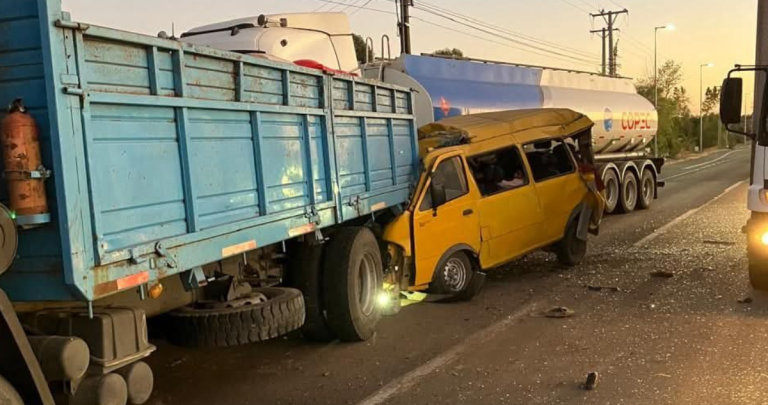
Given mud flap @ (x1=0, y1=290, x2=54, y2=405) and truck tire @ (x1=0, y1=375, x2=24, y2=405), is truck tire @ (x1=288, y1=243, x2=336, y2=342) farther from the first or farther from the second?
truck tire @ (x1=0, y1=375, x2=24, y2=405)

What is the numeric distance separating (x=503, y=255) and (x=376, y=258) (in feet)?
7.35

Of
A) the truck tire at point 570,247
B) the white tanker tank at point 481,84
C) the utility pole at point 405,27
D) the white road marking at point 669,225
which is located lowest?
the white road marking at point 669,225

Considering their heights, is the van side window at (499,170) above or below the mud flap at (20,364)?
above

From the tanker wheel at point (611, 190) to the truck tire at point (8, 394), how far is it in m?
14.3

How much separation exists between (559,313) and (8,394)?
5.33 meters

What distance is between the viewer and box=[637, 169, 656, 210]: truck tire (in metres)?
17.4

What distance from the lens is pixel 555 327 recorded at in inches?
271

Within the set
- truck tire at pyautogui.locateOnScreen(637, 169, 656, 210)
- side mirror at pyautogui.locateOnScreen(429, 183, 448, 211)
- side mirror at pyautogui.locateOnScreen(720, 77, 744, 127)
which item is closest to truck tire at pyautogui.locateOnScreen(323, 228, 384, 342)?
side mirror at pyautogui.locateOnScreen(429, 183, 448, 211)

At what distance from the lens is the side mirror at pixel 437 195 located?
766cm

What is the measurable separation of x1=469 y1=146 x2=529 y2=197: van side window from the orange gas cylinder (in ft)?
19.2

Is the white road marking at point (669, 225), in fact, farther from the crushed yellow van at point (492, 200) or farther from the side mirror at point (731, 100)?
the side mirror at point (731, 100)

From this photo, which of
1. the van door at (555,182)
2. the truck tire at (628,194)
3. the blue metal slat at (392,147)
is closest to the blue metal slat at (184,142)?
the blue metal slat at (392,147)

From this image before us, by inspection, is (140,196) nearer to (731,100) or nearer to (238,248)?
(238,248)

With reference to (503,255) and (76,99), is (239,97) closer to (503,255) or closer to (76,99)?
(76,99)
